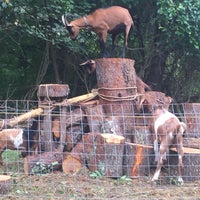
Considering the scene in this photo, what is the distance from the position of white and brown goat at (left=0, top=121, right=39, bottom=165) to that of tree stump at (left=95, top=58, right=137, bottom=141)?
1.15 m

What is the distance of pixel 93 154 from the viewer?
19.5 ft

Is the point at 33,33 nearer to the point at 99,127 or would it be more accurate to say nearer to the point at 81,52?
the point at 81,52

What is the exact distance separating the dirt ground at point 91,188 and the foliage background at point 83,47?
357 cm

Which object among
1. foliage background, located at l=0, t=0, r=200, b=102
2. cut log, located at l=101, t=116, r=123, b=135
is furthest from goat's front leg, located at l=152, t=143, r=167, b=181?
foliage background, located at l=0, t=0, r=200, b=102

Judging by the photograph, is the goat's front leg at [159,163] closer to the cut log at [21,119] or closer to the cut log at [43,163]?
the cut log at [43,163]

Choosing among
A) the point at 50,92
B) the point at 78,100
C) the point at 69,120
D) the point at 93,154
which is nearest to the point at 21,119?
the point at 50,92

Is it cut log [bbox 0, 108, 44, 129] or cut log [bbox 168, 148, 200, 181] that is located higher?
cut log [bbox 0, 108, 44, 129]

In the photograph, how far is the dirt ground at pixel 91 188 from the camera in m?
4.88

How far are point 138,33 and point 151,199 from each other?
643 centimetres

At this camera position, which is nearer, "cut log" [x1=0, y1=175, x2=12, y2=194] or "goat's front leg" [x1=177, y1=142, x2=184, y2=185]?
"cut log" [x1=0, y1=175, x2=12, y2=194]

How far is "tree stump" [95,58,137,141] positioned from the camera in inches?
258

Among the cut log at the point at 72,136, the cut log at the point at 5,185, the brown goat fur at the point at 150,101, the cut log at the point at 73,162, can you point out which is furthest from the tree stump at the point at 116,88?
the cut log at the point at 5,185

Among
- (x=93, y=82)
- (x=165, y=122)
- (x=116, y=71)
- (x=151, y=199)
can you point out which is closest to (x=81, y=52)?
(x=93, y=82)

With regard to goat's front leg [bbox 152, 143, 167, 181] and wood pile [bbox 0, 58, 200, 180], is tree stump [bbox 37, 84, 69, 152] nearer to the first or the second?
wood pile [bbox 0, 58, 200, 180]
